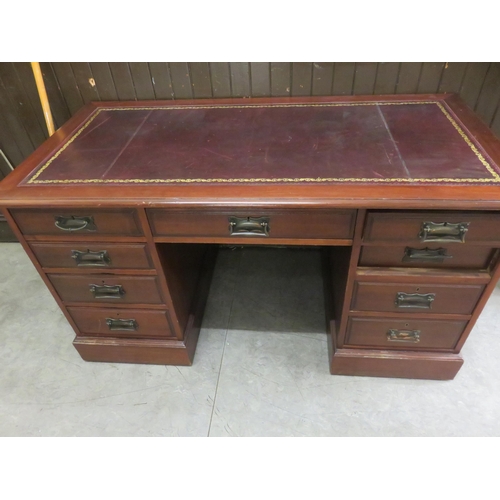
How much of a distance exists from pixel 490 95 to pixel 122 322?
1682 mm

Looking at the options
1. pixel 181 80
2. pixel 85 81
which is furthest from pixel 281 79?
pixel 85 81

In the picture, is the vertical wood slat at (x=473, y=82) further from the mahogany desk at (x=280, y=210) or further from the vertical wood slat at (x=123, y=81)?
the vertical wood slat at (x=123, y=81)

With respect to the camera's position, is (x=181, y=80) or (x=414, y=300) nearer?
(x=414, y=300)

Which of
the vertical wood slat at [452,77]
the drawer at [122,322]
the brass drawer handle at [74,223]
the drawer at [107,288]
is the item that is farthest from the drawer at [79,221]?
the vertical wood slat at [452,77]

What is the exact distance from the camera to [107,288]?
1.31 m

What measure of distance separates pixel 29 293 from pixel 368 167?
1776mm

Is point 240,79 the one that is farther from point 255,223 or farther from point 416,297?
point 416,297

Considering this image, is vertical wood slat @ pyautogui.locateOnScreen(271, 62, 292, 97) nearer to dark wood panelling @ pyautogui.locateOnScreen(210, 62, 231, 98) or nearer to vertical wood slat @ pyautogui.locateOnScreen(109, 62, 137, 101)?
dark wood panelling @ pyautogui.locateOnScreen(210, 62, 231, 98)

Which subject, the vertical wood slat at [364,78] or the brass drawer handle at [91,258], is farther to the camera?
the vertical wood slat at [364,78]

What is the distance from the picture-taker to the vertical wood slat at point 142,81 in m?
1.46

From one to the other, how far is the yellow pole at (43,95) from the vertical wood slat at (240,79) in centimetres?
78

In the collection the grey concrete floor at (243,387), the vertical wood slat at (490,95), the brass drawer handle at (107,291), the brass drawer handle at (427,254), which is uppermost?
→ the vertical wood slat at (490,95)

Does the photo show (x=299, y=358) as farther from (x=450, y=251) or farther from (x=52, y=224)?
(x=52, y=224)

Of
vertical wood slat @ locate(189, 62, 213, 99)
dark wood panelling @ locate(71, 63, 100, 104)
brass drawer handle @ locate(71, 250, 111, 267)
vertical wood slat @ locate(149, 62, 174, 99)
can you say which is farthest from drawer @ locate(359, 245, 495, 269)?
dark wood panelling @ locate(71, 63, 100, 104)
